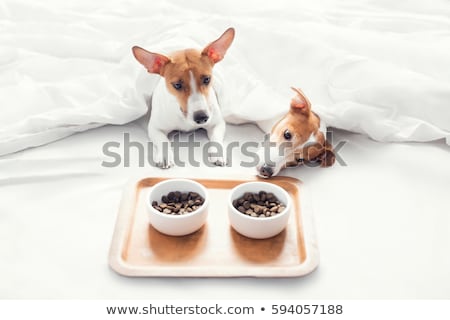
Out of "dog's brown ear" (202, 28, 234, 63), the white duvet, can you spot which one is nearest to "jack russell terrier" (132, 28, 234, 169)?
"dog's brown ear" (202, 28, 234, 63)

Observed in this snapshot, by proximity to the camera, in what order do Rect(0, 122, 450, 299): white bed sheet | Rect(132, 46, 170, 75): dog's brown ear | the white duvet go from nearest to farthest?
Rect(0, 122, 450, 299): white bed sheet < Rect(132, 46, 170, 75): dog's brown ear < the white duvet

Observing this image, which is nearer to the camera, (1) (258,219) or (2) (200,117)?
(1) (258,219)

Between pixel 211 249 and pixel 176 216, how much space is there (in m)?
0.12

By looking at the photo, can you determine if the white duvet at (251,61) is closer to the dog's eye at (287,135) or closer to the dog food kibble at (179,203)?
the dog's eye at (287,135)

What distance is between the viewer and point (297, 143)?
140 cm

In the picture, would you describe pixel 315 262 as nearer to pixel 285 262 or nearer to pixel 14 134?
pixel 285 262

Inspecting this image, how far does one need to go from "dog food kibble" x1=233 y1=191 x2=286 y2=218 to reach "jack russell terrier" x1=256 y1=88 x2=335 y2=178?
0.15m

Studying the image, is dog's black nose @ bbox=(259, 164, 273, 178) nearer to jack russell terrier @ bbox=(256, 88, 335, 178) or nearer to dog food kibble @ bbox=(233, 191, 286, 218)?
jack russell terrier @ bbox=(256, 88, 335, 178)

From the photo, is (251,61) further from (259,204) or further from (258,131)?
(259,204)

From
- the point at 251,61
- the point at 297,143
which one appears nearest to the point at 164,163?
the point at 297,143

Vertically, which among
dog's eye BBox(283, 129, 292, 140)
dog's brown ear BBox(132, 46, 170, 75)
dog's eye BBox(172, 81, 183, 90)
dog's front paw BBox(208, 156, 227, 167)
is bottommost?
dog's front paw BBox(208, 156, 227, 167)

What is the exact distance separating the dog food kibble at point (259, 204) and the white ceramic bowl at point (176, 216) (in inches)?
3.5

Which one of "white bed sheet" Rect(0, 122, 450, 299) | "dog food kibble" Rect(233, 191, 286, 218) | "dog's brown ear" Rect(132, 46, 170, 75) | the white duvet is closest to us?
"white bed sheet" Rect(0, 122, 450, 299)

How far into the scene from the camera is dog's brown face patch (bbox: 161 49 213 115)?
1.40 m
